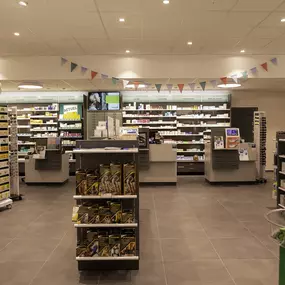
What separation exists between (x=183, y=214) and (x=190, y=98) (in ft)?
22.1

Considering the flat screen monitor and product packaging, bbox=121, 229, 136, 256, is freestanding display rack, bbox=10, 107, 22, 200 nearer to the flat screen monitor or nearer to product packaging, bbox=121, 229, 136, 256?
the flat screen monitor

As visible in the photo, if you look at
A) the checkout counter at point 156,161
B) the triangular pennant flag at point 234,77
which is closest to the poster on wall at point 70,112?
the checkout counter at point 156,161

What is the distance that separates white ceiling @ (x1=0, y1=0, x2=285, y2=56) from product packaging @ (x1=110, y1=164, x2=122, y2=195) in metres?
3.04

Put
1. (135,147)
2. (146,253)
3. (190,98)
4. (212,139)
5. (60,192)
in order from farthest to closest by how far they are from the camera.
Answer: (190,98) → (212,139) → (60,192) → (146,253) → (135,147)

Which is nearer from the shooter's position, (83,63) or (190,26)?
(190,26)

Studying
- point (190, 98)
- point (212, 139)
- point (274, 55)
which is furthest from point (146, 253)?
point (190, 98)

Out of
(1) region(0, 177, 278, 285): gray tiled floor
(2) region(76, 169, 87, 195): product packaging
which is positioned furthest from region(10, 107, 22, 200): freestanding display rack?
(2) region(76, 169, 87, 195): product packaging

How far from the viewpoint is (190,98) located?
12.3 m

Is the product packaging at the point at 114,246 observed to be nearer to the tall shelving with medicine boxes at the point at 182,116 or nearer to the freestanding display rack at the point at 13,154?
the freestanding display rack at the point at 13,154

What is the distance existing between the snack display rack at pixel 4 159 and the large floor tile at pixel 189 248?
3936mm

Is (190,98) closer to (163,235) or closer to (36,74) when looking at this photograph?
(36,74)

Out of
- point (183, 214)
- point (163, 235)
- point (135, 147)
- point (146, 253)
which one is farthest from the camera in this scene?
point (183, 214)

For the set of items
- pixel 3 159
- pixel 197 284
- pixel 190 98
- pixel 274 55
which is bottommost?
pixel 197 284

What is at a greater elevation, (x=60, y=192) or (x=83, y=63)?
(x=83, y=63)
